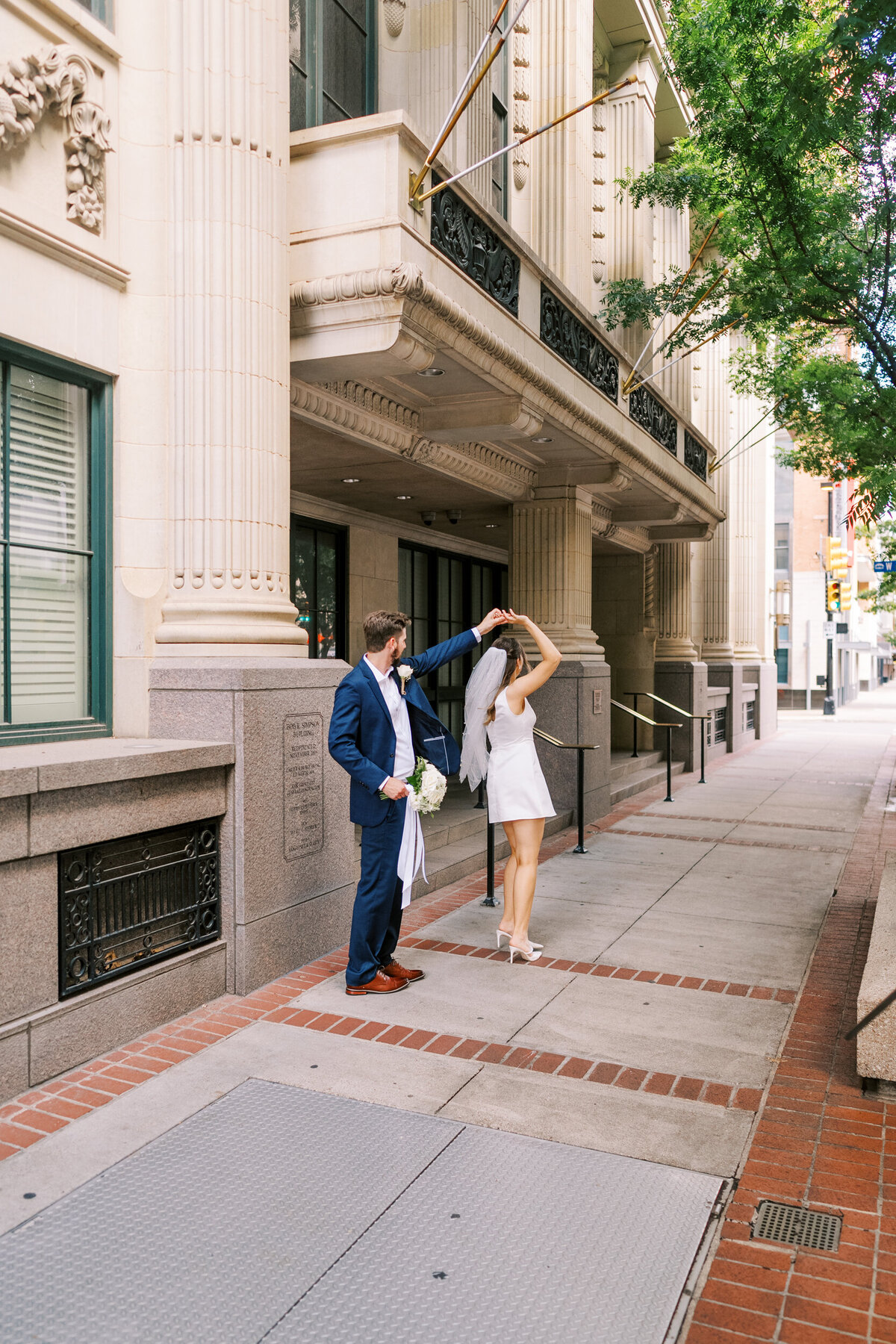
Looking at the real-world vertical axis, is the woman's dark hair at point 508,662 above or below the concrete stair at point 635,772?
above

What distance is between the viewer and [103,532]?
6.14 m

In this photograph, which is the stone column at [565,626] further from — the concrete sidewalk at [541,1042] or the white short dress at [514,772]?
the white short dress at [514,772]

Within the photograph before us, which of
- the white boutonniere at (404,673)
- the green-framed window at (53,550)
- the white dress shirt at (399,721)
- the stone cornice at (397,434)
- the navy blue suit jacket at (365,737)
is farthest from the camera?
the stone cornice at (397,434)

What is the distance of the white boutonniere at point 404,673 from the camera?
611 centimetres

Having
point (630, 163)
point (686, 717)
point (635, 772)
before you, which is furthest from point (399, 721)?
point (686, 717)

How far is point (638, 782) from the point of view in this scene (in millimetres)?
15398

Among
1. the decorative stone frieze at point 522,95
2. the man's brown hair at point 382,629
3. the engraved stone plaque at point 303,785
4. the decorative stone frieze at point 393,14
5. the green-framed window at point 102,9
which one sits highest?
the decorative stone frieze at point 522,95

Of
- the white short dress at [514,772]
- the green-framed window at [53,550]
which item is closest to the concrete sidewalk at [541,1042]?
the white short dress at [514,772]

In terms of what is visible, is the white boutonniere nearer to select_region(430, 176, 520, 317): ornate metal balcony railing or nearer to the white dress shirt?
the white dress shirt

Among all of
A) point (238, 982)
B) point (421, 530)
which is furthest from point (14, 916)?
point (421, 530)

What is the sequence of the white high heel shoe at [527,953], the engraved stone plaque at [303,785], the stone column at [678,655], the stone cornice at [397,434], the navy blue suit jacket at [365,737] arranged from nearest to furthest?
1. the navy blue suit jacket at [365,737]
2. the engraved stone plaque at [303,785]
3. the white high heel shoe at [527,953]
4. the stone cornice at [397,434]
5. the stone column at [678,655]

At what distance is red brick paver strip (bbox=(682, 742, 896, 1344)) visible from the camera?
10.2 feet

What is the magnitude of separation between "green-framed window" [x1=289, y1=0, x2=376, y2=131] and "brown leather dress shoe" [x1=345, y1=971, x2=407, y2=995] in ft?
20.1

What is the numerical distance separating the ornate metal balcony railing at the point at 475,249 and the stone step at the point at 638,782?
727cm
